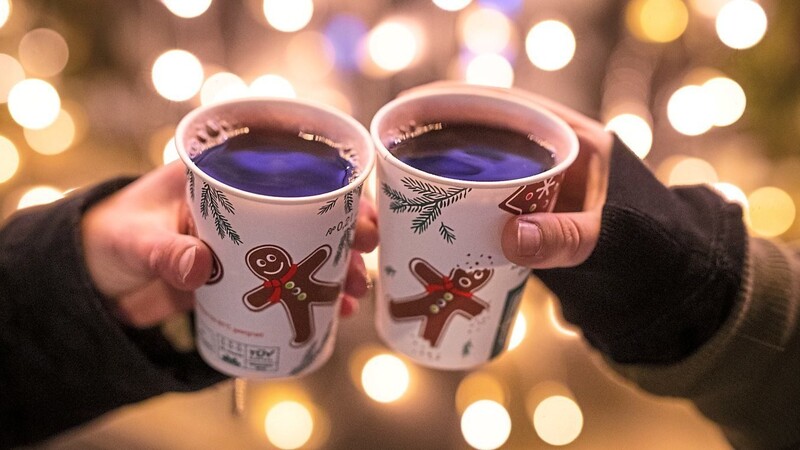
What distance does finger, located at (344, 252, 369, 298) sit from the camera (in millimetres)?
968

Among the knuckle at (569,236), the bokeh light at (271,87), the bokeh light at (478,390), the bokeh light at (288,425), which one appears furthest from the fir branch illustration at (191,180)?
the bokeh light at (271,87)

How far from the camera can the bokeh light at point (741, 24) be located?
1.65 metres

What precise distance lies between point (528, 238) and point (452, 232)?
0.24 feet

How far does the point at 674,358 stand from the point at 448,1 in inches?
43.9

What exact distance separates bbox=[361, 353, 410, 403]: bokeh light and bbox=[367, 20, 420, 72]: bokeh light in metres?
0.72

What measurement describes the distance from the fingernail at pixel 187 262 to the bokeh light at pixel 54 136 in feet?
4.36

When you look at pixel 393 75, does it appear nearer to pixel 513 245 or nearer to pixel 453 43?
pixel 453 43

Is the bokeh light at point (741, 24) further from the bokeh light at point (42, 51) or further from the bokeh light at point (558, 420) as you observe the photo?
the bokeh light at point (42, 51)

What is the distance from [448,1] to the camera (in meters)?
1.79

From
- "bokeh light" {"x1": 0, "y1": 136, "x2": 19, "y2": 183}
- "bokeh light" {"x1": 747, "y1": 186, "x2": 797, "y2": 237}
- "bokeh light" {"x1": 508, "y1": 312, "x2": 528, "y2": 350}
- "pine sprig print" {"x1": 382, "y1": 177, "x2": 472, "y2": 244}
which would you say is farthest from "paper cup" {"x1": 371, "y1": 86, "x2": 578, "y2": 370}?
"bokeh light" {"x1": 0, "y1": 136, "x2": 19, "y2": 183}

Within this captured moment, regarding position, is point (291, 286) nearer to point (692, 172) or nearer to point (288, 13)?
point (288, 13)

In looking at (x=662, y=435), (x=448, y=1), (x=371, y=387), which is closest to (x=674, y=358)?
(x=662, y=435)

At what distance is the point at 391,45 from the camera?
1893 mm

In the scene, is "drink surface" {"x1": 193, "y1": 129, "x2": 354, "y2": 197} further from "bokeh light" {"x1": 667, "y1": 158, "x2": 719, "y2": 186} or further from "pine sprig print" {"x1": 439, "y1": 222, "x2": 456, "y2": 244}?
"bokeh light" {"x1": 667, "y1": 158, "x2": 719, "y2": 186}
